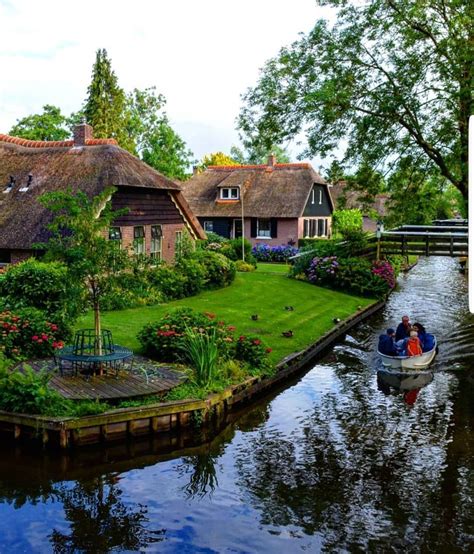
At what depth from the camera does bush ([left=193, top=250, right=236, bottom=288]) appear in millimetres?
31781

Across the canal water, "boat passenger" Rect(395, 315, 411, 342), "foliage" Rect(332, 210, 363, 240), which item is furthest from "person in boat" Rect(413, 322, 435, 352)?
"foliage" Rect(332, 210, 363, 240)

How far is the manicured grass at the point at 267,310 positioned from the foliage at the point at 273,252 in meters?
10.7

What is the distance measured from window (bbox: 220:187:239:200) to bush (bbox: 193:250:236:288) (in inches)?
866

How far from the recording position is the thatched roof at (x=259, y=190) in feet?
172

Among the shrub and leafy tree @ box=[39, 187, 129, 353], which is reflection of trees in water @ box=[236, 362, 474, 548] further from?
the shrub

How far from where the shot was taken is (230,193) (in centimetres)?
5478

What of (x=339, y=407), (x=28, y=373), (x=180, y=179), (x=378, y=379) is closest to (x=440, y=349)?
(x=378, y=379)

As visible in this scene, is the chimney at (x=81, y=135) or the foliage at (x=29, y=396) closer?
the foliage at (x=29, y=396)

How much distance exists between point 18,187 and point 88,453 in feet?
63.1

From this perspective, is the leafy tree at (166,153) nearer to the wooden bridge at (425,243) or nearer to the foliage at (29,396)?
the wooden bridge at (425,243)

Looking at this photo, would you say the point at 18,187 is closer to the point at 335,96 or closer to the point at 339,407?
the point at 335,96

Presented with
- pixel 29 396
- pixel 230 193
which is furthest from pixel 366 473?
pixel 230 193

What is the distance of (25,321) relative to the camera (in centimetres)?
1817

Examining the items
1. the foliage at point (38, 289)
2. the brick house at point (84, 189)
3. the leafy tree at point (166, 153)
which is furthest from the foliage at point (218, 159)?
the foliage at point (38, 289)
